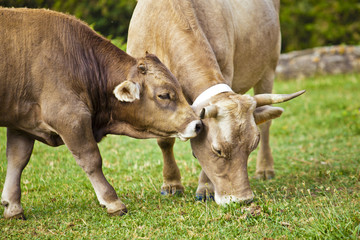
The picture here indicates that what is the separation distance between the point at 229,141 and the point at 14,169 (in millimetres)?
2312

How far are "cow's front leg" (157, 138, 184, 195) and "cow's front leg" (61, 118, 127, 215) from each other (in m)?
1.29

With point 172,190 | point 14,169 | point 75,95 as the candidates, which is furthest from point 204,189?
point 14,169

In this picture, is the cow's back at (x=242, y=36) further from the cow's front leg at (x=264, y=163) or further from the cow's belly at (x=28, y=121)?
the cow's belly at (x=28, y=121)

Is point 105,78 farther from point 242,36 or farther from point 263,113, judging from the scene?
point 242,36

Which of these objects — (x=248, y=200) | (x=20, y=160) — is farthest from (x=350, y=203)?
(x=20, y=160)

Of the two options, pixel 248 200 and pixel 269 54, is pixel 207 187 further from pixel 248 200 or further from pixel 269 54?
pixel 269 54

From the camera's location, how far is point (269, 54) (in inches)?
319

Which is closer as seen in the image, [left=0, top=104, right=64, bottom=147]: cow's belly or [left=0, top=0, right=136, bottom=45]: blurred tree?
[left=0, top=104, right=64, bottom=147]: cow's belly

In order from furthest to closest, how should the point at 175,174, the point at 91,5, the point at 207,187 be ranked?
the point at 91,5 → the point at 175,174 → the point at 207,187

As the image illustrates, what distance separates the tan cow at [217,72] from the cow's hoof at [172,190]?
13 mm

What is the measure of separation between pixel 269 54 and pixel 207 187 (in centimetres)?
317

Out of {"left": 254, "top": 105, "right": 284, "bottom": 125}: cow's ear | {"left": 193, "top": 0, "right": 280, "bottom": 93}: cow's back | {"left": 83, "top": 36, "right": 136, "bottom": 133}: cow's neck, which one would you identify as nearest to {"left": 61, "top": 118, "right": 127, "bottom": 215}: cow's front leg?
{"left": 83, "top": 36, "right": 136, "bottom": 133}: cow's neck

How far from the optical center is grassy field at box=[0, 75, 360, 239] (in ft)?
14.4

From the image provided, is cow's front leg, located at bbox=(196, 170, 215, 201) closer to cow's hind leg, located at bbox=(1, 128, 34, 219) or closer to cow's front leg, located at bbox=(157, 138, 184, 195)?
cow's front leg, located at bbox=(157, 138, 184, 195)
